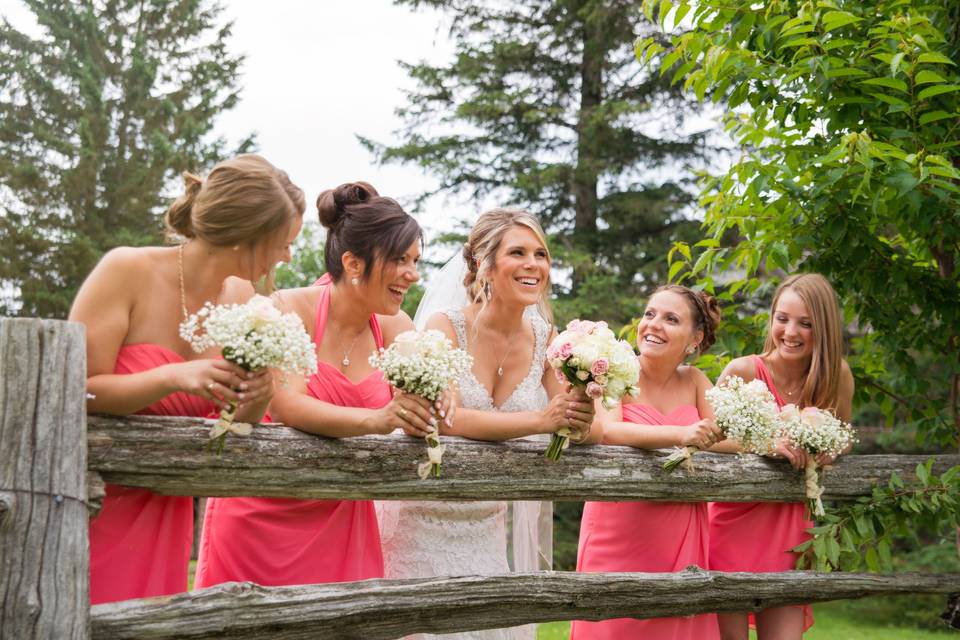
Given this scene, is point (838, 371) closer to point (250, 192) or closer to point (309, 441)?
point (309, 441)

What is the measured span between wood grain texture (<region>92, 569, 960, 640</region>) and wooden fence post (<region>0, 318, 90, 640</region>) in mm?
177

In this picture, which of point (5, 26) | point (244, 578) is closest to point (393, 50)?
point (5, 26)

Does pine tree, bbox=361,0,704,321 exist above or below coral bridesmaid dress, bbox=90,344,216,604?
above

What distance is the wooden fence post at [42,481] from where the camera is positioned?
282 cm

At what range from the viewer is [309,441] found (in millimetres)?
3492

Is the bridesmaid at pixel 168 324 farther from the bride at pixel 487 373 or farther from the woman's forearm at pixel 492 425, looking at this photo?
the bride at pixel 487 373

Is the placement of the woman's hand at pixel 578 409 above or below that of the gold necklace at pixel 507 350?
below

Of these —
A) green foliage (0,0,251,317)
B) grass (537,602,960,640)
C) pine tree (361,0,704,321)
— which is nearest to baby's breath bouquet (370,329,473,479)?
grass (537,602,960,640)

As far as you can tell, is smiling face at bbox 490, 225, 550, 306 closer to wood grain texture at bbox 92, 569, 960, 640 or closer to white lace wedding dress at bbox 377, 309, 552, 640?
white lace wedding dress at bbox 377, 309, 552, 640

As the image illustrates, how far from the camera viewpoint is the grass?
13.2 meters

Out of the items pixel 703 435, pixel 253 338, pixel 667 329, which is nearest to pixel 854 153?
pixel 667 329

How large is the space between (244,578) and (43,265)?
17633 mm

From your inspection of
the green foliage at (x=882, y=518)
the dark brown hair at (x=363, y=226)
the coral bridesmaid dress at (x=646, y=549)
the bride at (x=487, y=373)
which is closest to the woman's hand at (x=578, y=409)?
the bride at (x=487, y=373)

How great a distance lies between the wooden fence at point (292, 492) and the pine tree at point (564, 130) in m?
12.4
